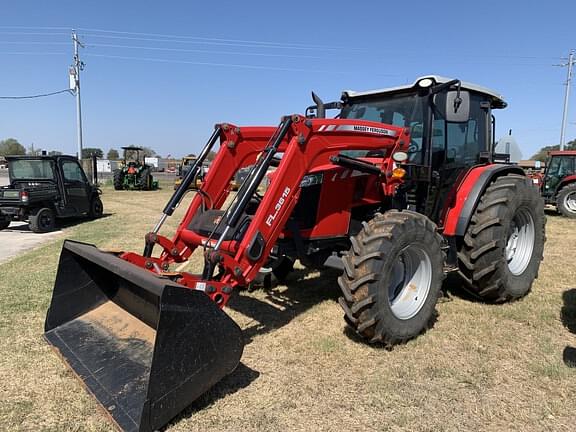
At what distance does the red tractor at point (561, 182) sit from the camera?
13.2m

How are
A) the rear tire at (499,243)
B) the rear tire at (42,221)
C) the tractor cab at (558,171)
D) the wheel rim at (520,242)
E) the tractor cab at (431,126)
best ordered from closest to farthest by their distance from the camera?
the tractor cab at (431,126), the rear tire at (499,243), the wheel rim at (520,242), the rear tire at (42,221), the tractor cab at (558,171)

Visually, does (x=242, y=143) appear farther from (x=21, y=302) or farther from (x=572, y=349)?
(x=572, y=349)

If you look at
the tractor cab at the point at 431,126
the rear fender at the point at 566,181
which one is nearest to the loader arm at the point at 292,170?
the tractor cab at the point at 431,126

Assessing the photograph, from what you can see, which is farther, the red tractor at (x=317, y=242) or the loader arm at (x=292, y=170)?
the loader arm at (x=292, y=170)

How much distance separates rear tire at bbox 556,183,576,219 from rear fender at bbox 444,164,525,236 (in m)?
10.0

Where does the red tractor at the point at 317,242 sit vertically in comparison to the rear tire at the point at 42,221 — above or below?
above

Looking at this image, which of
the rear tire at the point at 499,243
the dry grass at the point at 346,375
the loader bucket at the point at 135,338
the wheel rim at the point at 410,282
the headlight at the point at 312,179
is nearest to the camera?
the loader bucket at the point at 135,338

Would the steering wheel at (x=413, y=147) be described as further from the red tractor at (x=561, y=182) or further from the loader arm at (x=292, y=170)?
the red tractor at (x=561, y=182)

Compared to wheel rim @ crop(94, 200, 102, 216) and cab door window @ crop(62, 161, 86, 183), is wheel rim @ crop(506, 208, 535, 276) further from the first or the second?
wheel rim @ crop(94, 200, 102, 216)

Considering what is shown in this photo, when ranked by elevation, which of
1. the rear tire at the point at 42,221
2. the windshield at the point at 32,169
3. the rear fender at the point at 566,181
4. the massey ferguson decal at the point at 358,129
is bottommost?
the rear tire at the point at 42,221

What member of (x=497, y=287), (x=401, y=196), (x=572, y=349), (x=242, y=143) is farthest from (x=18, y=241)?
(x=572, y=349)

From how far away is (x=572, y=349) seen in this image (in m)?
A: 3.73

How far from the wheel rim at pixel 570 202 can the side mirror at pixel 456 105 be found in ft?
37.4

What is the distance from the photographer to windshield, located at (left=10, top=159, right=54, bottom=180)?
11.1 m
